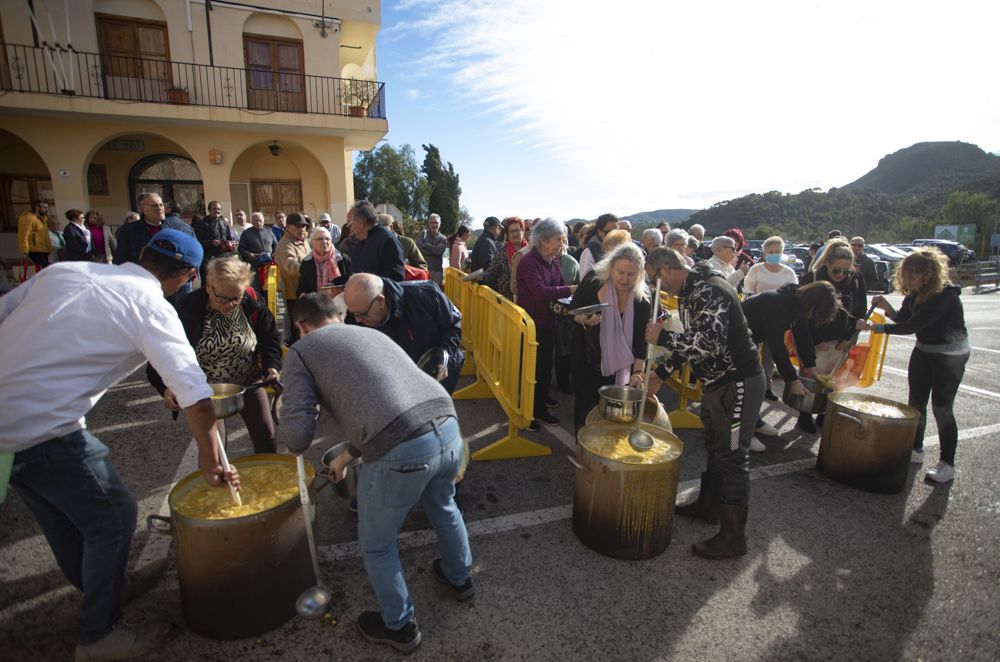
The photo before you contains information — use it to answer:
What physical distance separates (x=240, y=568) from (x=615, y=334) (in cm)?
301

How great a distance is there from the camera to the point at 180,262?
99.0 inches

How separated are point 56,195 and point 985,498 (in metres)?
19.3

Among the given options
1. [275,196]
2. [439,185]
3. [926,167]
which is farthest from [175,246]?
[926,167]

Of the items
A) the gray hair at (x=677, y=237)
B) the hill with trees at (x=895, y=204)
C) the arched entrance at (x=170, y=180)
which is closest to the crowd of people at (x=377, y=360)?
the gray hair at (x=677, y=237)

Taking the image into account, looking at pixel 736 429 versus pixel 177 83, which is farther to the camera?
pixel 177 83

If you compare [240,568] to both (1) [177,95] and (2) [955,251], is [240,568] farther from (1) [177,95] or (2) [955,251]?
(2) [955,251]

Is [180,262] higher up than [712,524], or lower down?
higher up

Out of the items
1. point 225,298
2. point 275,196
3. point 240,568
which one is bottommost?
point 240,568

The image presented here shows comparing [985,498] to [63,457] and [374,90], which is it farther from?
[374,90]

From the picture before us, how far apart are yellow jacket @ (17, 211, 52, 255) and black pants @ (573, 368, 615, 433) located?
Answer: 484 inches

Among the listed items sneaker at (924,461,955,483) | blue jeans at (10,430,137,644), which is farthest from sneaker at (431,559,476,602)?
sneaker at (924,461,955,483)

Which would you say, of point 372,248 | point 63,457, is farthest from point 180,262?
point 372,248

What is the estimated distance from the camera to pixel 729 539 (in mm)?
3355

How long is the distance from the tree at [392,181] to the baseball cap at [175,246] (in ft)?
154
